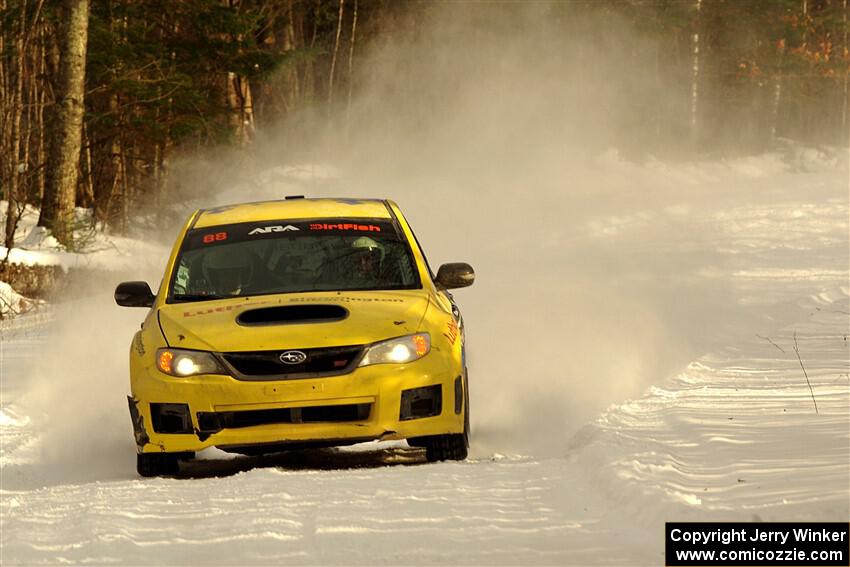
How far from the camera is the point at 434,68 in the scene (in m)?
55.2

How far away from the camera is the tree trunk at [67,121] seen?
21.6 m

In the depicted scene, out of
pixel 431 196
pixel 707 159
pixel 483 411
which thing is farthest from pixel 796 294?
pixel 707 159

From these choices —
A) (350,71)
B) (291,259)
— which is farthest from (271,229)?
(350,71)

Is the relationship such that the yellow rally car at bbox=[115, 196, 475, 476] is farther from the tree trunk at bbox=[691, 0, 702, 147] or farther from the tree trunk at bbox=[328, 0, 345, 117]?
the tree trunk at bbox=[691, 0, 702, 147]

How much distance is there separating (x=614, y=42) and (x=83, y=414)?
52.8 meters

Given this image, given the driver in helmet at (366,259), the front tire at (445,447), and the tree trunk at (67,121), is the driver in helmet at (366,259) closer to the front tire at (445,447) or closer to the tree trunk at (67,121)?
the front tire at (445,447)

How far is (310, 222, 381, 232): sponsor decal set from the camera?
29.9ft

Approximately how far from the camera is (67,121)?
2178 centimetres

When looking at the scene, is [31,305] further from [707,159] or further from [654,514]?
[707,159]

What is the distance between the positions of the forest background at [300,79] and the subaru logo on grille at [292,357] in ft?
39.8

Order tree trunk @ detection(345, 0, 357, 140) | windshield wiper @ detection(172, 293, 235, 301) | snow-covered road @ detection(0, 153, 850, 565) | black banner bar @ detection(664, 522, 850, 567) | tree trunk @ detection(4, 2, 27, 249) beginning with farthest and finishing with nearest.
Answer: tree trunk @ detection(345, 0, 357, 140)
tree trunk @ detection(4, 2, 27, 249)
windshield wiper @ detection(172, 293, 235, 301)
snow-covered road @ detection(0, 153, 850, 565)
black banner bar @ detection(664, 522, 850, 567)

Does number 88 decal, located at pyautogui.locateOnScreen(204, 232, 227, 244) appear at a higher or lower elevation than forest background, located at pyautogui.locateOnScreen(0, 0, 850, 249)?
higher

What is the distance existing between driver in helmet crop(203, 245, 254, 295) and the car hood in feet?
1.11

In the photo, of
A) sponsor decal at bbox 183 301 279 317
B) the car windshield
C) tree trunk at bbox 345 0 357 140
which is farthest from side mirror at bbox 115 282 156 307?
tree trunk at bbox 345 0 357 140
